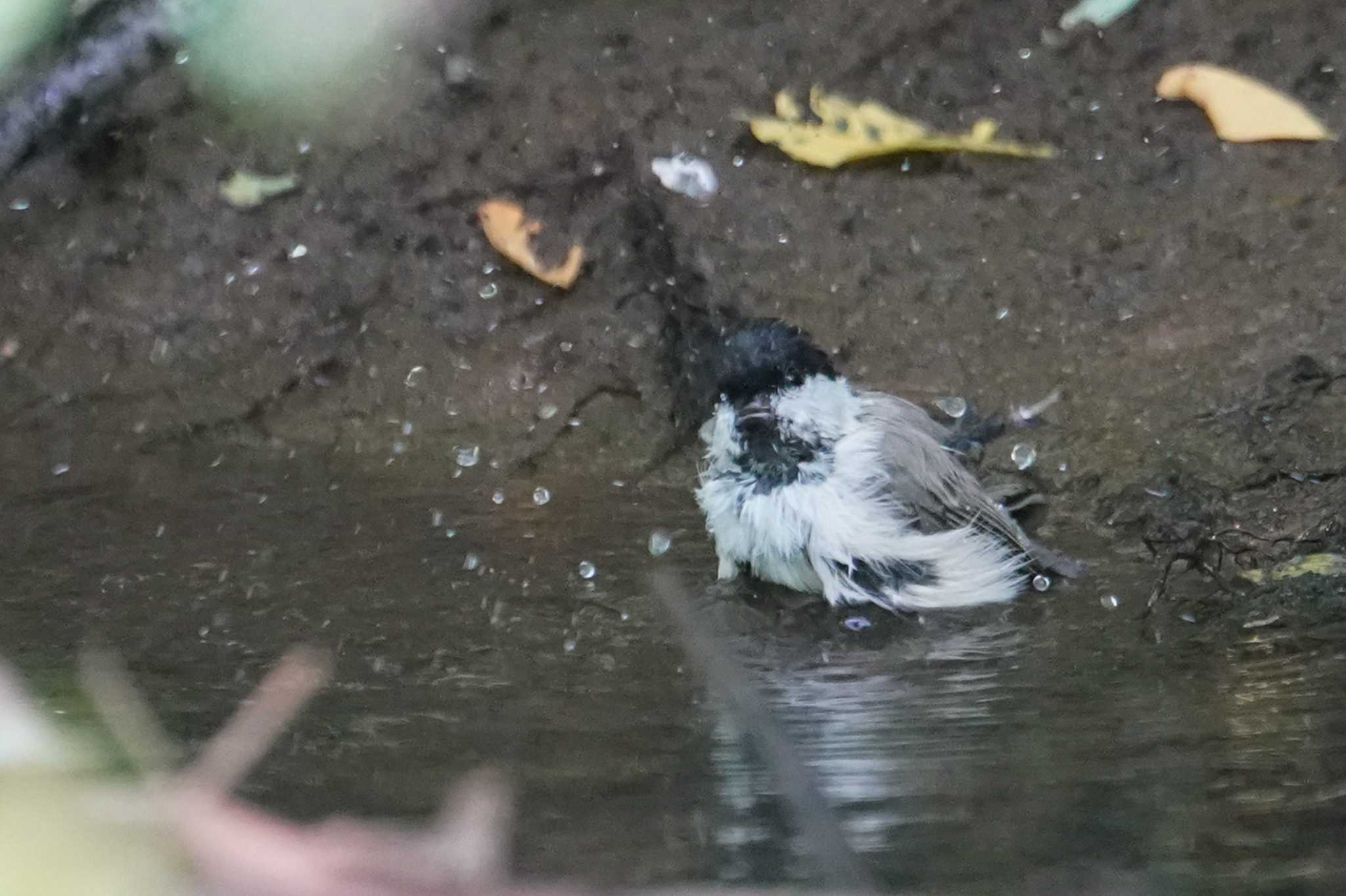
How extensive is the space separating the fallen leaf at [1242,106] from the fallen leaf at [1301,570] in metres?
2.28

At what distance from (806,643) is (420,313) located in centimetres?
237

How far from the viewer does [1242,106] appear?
15.6 feet

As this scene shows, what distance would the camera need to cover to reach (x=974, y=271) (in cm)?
480

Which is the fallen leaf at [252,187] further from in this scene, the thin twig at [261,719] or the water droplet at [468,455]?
the thin twig at [261,719]

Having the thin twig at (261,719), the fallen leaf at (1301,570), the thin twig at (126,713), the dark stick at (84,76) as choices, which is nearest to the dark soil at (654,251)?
the dark stick at (84,76)

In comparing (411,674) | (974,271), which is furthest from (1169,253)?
(411,674)

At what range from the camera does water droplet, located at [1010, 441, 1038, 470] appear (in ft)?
14.2

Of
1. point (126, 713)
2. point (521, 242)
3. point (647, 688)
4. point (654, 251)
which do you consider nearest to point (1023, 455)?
point (654, 251)

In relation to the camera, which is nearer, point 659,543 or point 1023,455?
point 659,543

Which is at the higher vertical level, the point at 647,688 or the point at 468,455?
the point at 468,455

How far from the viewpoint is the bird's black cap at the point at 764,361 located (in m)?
3.77

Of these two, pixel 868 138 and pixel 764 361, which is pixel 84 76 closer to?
pixel 764 361

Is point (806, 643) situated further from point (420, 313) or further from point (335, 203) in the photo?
point (335, 203)

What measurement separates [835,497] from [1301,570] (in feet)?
4.10
